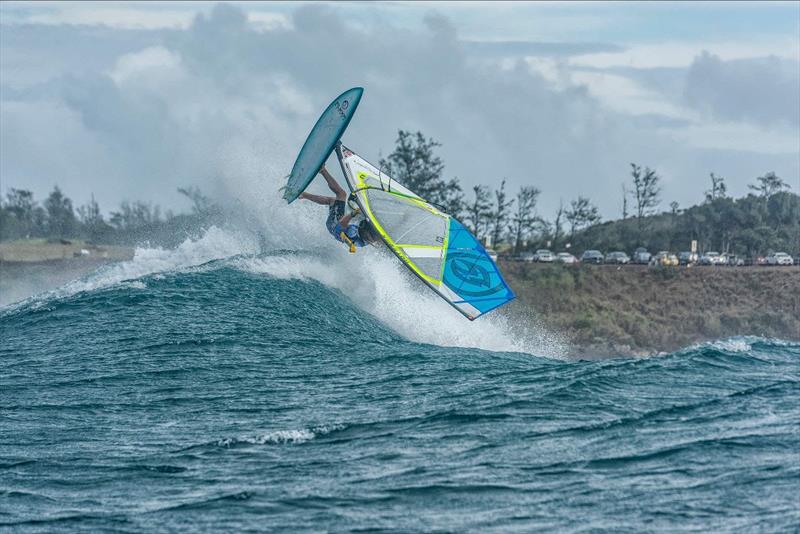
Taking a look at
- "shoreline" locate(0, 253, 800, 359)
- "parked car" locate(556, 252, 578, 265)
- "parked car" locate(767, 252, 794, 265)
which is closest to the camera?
"shoreline" locate(0, 253, 800, 359)

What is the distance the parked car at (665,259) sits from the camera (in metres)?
46.9

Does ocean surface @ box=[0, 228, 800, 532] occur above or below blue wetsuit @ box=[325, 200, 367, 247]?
below

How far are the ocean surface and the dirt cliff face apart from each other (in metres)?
19.1

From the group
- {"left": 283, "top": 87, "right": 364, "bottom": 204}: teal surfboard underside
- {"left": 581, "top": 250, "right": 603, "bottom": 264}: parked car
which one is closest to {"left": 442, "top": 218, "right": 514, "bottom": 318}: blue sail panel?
{"left": 283, "top": 87, "right": 364, "bottom": 204}: teal surfboard underside

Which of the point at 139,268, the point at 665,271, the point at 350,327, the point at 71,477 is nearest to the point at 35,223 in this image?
the point at 665,271

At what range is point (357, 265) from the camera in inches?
892

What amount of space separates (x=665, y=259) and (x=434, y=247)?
104 feet

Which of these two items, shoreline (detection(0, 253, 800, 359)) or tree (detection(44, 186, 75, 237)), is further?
tree (detection(44, 186, 75, 237))

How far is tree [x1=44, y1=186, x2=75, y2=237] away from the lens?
2886 inches

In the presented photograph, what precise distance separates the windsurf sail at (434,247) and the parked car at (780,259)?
30319mm

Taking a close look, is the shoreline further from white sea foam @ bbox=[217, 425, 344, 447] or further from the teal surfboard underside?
white sea foam @ bbox=[217, 425, 344, 447]

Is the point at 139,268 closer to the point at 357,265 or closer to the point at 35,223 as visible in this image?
the point at 357,265

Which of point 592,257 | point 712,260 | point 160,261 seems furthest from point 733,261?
point 160,261

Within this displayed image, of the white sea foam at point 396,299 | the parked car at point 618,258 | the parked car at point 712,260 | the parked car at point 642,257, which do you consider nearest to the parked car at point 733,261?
the parked car at point 712,260
